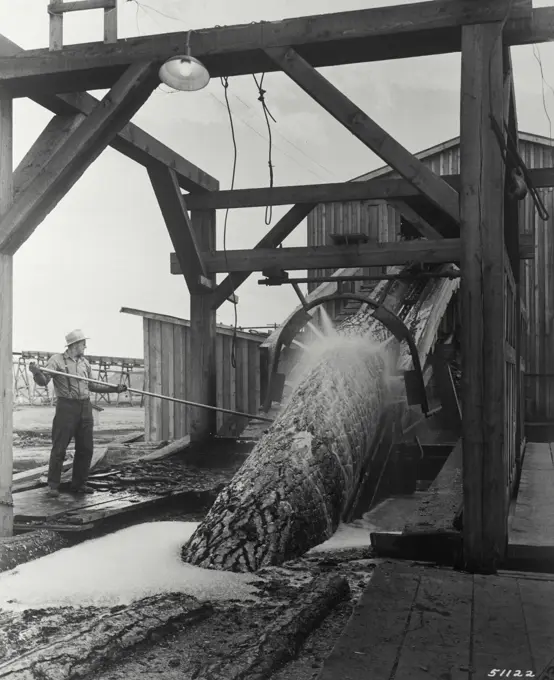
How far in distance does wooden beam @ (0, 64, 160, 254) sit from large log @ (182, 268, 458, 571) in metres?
2.42

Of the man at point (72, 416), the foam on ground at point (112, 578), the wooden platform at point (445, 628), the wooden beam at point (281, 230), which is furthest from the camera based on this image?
the wooden beam at point (281, 230)

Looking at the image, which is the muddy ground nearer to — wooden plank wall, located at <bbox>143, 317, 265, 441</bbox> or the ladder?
the ladder

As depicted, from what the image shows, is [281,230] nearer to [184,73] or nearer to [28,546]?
[184,73]

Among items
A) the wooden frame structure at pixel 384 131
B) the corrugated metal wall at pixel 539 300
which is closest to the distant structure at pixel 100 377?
the corrugated metal wall at pixel 539 300

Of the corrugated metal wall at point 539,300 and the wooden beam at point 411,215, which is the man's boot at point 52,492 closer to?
the wooden beam at point 411,215

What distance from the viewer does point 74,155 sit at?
15.9 feet

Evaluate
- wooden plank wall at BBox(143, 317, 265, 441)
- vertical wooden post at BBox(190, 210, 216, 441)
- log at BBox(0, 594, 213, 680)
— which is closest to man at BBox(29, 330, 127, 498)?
vertical wooden post at BBox(190, 210, 216, 441)

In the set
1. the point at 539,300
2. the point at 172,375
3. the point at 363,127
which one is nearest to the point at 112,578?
the point at 363,127

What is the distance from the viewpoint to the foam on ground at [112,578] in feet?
13.8

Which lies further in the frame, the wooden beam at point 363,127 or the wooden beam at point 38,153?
the wooden beam at point 38,153

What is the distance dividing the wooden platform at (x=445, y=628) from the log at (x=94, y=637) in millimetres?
1071

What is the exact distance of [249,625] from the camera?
3.71 metres

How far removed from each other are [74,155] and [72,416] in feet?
11.6

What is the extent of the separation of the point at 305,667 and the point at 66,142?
3569 mm
